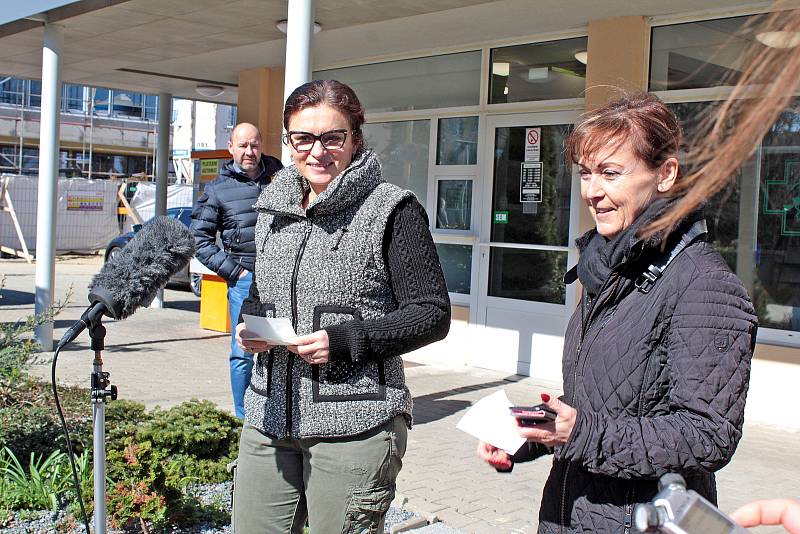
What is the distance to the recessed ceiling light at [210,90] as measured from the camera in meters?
14.0

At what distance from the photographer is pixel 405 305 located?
101 inches

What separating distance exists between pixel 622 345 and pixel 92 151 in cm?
4285

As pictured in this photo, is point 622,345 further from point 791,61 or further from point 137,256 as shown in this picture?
point 137,256

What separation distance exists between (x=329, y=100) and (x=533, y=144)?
680 cm

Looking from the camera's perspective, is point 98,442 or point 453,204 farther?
point 453,204

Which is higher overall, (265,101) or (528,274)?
(265,101)

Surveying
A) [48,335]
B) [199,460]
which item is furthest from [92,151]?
[199,460]

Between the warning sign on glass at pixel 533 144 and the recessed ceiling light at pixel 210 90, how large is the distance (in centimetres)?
655

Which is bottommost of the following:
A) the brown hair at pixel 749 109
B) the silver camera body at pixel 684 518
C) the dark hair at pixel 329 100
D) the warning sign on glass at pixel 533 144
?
the silver camera body at pixel 684 518

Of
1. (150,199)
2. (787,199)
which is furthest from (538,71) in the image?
(150,199)

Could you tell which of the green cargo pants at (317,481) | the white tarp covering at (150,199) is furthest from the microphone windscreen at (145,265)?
the white tarp covering at (150,199)

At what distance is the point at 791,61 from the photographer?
2.54 feet

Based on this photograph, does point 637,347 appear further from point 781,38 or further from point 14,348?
point 14,348

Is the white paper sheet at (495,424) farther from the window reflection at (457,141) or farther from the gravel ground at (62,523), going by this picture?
the window reflection at (457,141)
